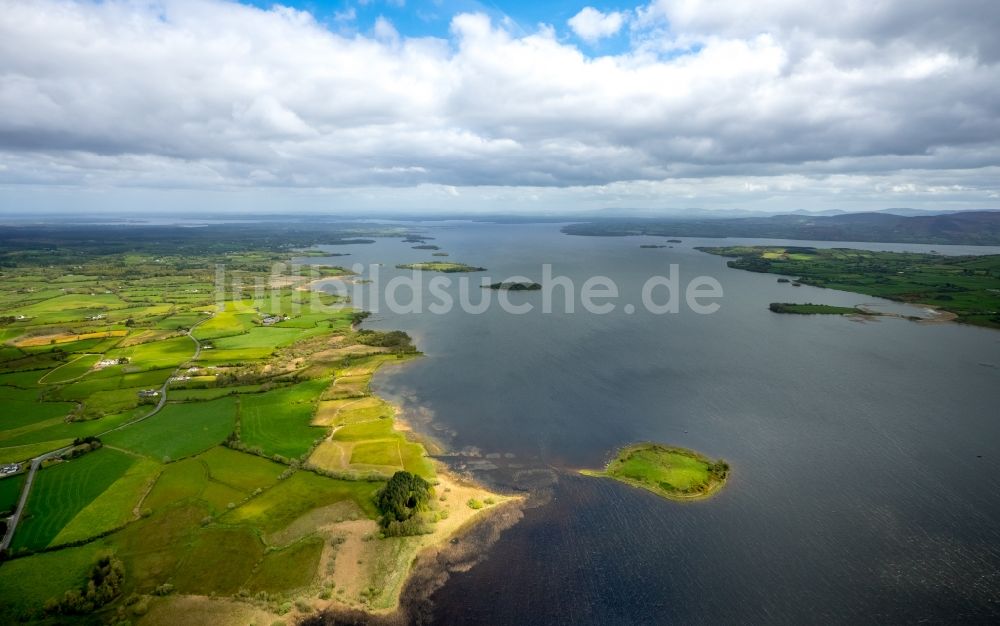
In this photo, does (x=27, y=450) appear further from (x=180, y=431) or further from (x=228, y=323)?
(x=228, y=323)

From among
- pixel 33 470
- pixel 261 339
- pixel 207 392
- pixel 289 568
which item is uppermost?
pixel 261 339

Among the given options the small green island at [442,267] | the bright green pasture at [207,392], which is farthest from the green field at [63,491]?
the small green island at [442,267]

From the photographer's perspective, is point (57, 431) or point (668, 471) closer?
point (668, 471)

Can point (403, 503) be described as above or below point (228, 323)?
below

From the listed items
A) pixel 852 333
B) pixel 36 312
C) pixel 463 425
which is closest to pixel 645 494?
pixel 463 425

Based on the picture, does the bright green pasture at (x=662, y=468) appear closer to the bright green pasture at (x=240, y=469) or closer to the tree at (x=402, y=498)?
the tree at (x=402, y=498)

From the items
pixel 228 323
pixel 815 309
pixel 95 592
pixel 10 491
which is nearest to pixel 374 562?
pixel 95 592
